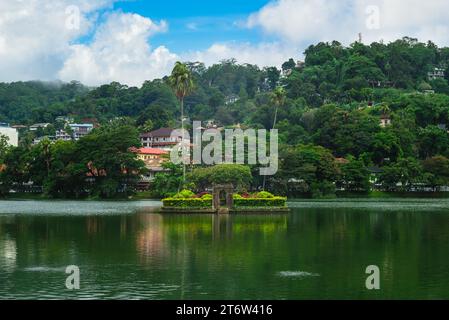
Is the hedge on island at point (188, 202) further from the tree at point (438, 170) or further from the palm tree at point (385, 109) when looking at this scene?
the palm tree at point (385, 109)

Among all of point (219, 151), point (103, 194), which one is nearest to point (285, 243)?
point (219, 151)

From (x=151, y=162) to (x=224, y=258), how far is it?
9064 centimetres

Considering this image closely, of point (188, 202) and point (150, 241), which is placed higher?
point (188, 202)

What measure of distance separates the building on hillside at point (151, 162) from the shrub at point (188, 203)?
42.4 meters

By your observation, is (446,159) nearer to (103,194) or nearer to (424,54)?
(103,194)

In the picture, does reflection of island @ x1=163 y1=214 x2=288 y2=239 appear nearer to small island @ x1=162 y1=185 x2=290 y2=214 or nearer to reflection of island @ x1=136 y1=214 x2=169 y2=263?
reflection of island @ x1=136 y1=214 x2=169 y2=263

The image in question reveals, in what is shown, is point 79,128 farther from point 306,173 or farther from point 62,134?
point 306,173

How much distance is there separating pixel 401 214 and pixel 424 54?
140 metres

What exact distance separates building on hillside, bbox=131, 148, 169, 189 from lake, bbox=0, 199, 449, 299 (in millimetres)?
55374

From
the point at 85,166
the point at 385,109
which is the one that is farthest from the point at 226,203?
the point at 385,109

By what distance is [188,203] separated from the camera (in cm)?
6306

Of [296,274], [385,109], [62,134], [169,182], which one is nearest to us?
[296,274]

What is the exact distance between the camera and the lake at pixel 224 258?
23964 mm
